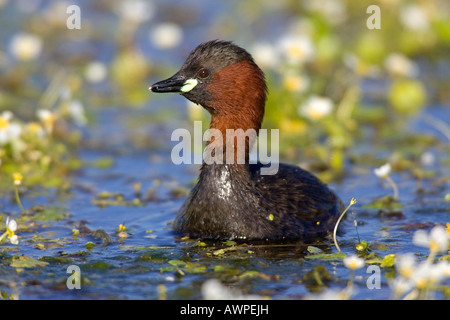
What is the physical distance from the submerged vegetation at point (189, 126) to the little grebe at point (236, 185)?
0.20 meters

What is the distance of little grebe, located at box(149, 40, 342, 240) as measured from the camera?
7180 millimetres

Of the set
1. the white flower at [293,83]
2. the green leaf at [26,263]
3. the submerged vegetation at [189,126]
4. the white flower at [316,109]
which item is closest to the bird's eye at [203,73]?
the submerged vegetation at [189,126]

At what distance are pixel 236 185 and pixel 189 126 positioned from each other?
14.1 ft

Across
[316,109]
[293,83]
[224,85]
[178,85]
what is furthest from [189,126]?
[224,85]

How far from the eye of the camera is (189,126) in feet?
37.6

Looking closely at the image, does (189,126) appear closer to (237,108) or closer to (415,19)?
(237,108)

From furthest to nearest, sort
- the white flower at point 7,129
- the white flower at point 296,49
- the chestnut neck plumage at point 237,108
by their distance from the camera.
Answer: the white flower at point 296,49 → the white flower at point 7,129 → the chestnut neck plumage at point 237,108

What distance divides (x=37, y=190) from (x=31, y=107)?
3.13 m

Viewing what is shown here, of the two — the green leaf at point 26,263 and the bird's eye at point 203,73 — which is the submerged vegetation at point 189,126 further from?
the bird's eye at point 203,73

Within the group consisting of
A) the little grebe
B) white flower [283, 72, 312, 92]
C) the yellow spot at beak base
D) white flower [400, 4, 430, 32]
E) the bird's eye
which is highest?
white flower [400, 4, 430, 32]

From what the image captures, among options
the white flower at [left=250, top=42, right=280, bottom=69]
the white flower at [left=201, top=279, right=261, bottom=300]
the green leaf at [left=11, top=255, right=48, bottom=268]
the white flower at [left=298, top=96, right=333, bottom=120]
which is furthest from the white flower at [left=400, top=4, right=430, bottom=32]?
the green leaf at [left=11, top=255, right=48, bottom=268]

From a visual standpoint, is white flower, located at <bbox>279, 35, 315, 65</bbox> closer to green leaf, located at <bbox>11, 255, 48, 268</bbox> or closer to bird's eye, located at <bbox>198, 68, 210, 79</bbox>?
bird's eye, located at <bbox>198, 68, 210, 79</bbox>

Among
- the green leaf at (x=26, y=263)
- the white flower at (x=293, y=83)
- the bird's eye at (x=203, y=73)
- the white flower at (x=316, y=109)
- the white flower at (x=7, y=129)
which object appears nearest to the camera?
the green leaf at (x=26, y=263)

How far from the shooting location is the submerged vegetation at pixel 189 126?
6.28m
